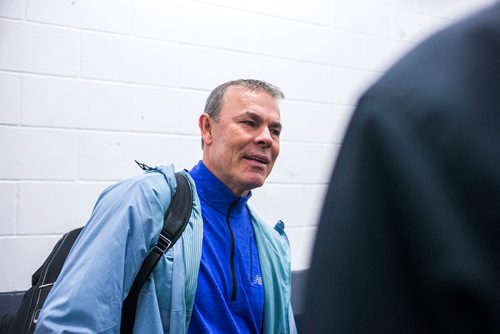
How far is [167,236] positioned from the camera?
93 cm

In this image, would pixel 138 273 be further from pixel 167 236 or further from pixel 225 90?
pixel 225 90

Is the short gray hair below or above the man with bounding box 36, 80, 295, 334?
above

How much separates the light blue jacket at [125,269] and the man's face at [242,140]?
0.64 feet

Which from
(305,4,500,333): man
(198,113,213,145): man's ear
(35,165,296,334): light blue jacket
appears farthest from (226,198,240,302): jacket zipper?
(305,4,500,333): man

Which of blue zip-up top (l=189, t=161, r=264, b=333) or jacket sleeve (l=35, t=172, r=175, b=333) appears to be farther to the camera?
blue zip-up top (l=189, t=161, r=264, b=333)

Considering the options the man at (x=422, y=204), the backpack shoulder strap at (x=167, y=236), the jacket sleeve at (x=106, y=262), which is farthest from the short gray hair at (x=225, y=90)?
the man at (x=422, y=204)

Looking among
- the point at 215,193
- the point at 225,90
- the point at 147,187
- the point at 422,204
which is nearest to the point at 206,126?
the point at 225,90

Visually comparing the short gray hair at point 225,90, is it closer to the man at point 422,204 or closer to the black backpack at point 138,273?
the black backpack at point 138,273

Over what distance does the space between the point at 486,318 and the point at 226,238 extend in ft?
2.94

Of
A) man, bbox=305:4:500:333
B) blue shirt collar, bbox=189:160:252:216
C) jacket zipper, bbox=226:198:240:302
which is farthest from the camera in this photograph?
blue shirt collar, bbox=189:160:252:216

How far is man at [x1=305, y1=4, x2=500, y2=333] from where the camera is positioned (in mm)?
240

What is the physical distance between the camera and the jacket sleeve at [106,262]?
0.78 metres

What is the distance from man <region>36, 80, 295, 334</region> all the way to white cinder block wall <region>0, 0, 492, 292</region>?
0.35 metres

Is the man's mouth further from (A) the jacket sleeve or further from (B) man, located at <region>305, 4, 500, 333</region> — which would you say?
(B) man, located at <region>305, 4, 500, 333</region>
